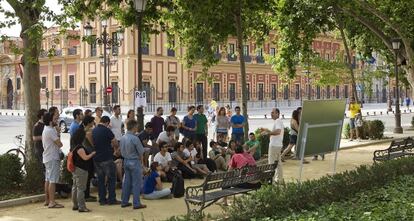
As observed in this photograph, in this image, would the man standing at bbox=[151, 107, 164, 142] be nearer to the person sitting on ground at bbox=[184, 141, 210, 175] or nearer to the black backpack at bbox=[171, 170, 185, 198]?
the person sitting on ground at bbox=[184, 141, 210, 175]

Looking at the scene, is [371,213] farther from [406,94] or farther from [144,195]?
[406,94]

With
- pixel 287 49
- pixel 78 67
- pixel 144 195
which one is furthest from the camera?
pixel 78 67

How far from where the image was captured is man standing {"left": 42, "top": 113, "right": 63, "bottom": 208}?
9.72 m

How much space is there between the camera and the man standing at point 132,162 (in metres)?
9.58

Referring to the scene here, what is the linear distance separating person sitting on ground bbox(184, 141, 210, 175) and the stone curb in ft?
12.0

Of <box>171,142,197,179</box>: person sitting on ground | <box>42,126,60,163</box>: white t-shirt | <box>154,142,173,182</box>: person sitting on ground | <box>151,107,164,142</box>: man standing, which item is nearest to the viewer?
<box>42,126,60,163</box>: white t-shirt

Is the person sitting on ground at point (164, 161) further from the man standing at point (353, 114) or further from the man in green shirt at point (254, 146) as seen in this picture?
the man standing at point (353, 114)

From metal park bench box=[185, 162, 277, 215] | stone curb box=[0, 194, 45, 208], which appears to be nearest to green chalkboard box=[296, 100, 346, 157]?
metal park bench box=[185, 162, 277, 215]

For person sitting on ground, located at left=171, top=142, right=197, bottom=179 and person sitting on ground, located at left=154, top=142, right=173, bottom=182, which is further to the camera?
person sitting on ground, located at left=171, top=142, right=197, bottom=179

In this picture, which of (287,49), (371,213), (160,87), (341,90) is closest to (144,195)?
(371,213)

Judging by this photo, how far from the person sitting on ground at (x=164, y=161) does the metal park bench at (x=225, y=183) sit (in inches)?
113

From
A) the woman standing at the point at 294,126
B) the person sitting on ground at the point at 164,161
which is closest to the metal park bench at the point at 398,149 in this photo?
the woman standing at the point at 294,126

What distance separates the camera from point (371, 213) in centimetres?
677

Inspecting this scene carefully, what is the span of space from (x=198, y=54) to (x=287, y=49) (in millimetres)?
3528
